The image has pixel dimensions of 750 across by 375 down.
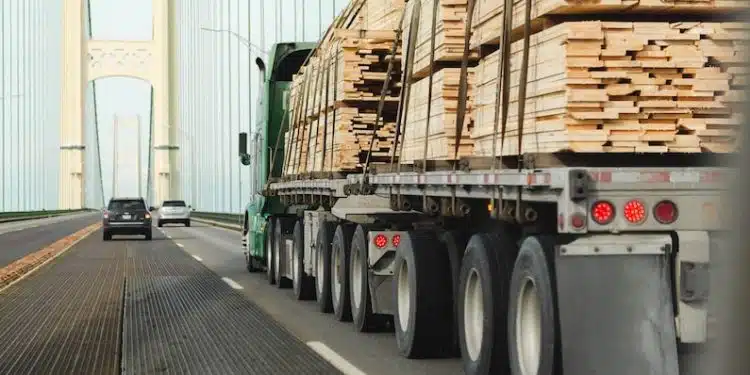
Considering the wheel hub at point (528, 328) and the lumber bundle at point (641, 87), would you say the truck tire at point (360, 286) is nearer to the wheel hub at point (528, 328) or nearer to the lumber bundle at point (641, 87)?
the wheel hub at point (528, 328)

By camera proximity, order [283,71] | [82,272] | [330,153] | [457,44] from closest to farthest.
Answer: [457,44]
[330,153]
[283,71]
[82,272]

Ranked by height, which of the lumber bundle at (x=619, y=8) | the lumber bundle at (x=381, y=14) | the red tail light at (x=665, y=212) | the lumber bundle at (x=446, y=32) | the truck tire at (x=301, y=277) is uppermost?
the lumber bundle at (x=381, y=14)

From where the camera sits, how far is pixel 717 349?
1.53 m

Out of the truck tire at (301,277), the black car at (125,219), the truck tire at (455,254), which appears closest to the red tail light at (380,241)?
the truck tire at (455,254)

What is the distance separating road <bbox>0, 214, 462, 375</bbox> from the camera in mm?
8906

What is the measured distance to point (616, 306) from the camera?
5.56 metres

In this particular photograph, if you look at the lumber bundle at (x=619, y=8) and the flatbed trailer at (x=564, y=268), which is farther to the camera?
the lumber bundle at (x=619, y=8)

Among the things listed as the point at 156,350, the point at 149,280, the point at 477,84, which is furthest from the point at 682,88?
the point at 149,280

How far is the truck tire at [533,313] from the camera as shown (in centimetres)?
585

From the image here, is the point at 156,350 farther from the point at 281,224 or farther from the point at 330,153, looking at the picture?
the point at 281,224

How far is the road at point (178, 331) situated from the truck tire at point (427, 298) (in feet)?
0.46

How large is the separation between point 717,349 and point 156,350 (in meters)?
8.70

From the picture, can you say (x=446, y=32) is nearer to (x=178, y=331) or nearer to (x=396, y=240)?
(x=396, y=240)

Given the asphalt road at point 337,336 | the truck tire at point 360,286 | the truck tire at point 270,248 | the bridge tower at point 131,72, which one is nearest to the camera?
the asphalt road at point 337,336
